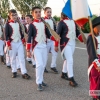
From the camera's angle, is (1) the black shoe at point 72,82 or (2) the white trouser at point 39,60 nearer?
(2) the white trouser at point 39,60

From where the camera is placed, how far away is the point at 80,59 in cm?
1023

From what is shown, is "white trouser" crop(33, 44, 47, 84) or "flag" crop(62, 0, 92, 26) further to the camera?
"white trouser" crop(33, 44, 47, 84)

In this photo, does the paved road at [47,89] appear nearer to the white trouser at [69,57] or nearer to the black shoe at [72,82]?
the black shoe at [72,82]

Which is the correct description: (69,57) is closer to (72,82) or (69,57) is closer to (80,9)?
(72,82)

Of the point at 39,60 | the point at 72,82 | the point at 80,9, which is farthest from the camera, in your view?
the point at 72,82

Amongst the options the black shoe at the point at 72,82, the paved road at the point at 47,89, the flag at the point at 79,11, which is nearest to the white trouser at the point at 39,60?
the paved road at the point at 47,89

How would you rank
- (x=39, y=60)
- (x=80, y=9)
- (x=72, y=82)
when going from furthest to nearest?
1. (x=72, y=82)
2. (x=39, y=60)
3. (x=80, y=9)

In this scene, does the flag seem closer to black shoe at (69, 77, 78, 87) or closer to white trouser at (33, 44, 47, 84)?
white trouser at (33, 44, 47, 84)

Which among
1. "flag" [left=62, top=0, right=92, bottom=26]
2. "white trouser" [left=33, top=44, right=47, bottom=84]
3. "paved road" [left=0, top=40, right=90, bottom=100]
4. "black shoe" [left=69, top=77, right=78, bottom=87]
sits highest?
"flag" [left=62, top=0, right=92, bottom=26]

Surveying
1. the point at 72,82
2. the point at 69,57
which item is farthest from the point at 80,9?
the point at 72,82

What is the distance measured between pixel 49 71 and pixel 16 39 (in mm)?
1555

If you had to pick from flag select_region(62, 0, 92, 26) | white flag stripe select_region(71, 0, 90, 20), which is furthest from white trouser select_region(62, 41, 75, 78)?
white flag stripe select_region(71, 0, 90, 20)

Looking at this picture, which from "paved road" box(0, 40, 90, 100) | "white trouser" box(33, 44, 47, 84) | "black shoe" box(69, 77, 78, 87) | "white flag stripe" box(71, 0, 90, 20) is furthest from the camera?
"black shoe" box(69, 77, 78, 87)

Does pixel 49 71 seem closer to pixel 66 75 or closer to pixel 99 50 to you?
pixel 66 75
